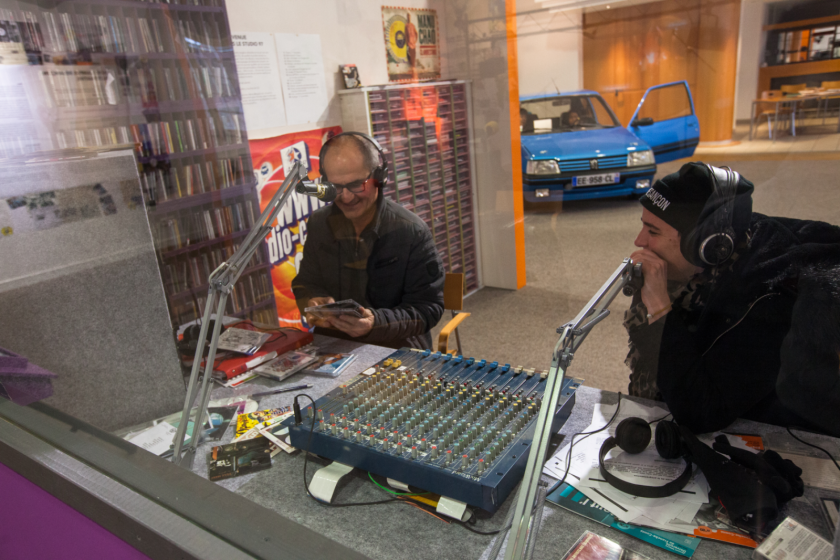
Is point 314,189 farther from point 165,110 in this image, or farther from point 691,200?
point 165,110

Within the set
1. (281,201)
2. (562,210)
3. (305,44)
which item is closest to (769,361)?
(562,210)

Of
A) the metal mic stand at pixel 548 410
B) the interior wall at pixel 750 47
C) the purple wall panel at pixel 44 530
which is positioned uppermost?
the interior wall at pixel 750 47

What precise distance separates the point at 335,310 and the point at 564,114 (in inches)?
34.7

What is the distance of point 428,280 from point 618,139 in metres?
0.80

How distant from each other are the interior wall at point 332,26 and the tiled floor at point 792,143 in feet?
4.67

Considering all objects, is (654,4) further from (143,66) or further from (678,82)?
(143,66)

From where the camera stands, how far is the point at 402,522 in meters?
0.86

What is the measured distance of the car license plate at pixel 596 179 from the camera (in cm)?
142

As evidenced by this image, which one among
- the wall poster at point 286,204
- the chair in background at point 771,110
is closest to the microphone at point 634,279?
the chair in background at point 771,110

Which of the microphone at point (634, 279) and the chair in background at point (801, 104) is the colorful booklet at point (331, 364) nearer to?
the microphone at point (634, 279)

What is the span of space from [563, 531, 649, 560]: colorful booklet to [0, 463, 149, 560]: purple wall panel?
61 centimetres

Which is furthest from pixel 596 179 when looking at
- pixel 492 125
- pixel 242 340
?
pixel 242 340

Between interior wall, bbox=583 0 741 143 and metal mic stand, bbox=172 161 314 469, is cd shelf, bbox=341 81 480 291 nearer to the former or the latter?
interior wall, bbox=583 0 741 143

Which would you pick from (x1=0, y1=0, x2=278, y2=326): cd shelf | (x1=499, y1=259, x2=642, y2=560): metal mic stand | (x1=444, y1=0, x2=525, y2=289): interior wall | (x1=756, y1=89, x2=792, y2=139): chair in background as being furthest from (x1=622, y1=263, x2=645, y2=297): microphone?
(x1=0, y1=0, x2=278, y2=326): cd shelf
